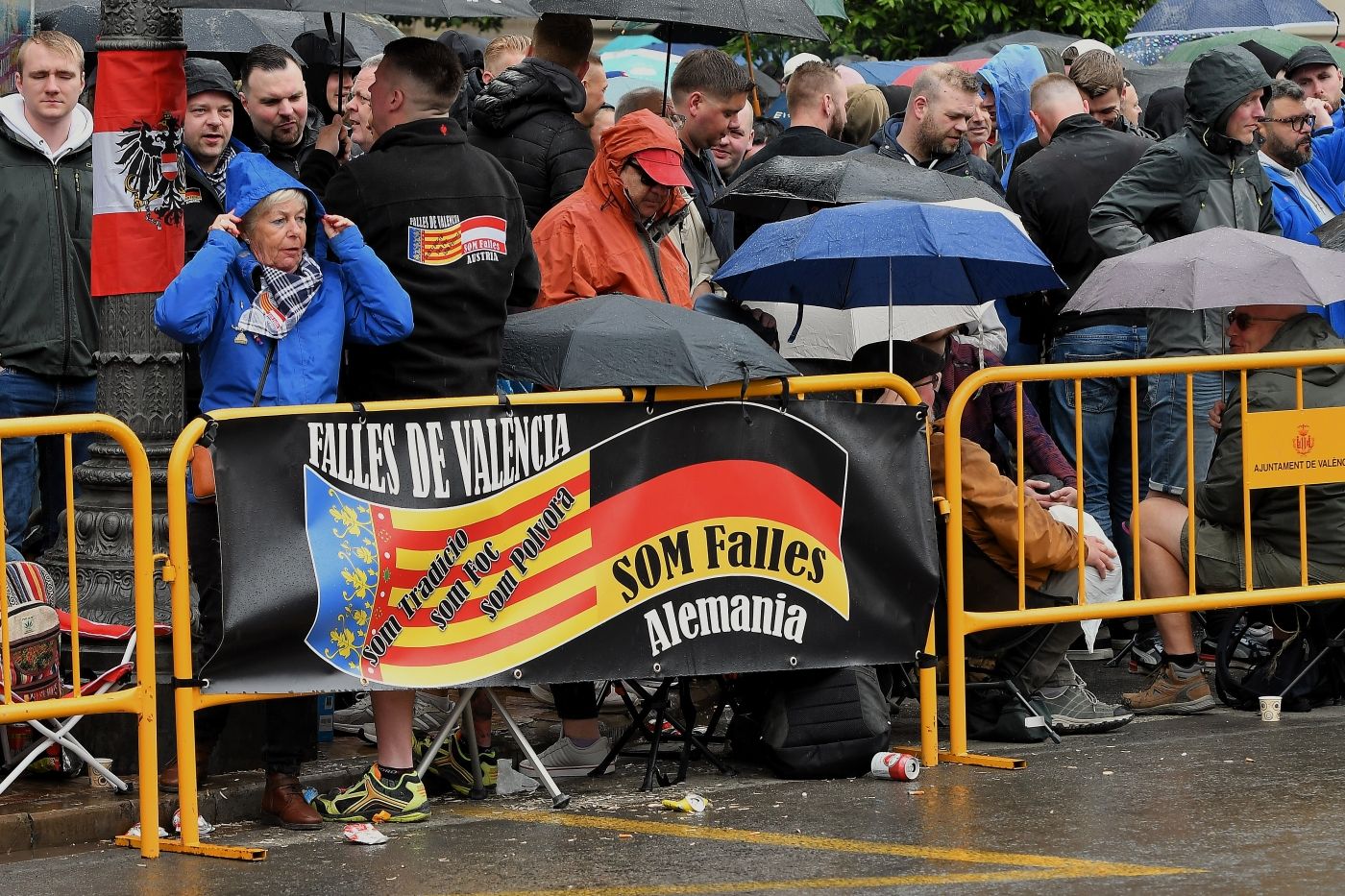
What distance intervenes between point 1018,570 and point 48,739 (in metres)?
3.48

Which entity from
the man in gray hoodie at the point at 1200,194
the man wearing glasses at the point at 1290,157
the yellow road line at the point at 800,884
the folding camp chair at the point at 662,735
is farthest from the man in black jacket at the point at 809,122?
the yellow road line at the point at 800,884

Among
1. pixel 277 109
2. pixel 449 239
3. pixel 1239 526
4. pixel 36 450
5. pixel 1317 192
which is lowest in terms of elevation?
pixel 1239 526

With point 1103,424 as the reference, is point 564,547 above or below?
below

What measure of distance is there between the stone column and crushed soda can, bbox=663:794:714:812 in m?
1.93

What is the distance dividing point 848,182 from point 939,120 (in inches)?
65.8

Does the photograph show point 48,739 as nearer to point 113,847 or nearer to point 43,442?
point 113,847

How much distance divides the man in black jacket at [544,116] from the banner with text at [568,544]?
90.1 inches

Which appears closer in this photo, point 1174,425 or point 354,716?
point 354,716

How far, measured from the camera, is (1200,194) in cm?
975

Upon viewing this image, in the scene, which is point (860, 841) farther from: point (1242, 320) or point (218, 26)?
point (218, 26)

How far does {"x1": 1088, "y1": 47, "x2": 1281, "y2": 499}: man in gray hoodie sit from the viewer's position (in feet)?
31.0

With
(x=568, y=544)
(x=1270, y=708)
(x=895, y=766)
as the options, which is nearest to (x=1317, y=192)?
(x=1270, y=708)

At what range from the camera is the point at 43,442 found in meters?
9.27

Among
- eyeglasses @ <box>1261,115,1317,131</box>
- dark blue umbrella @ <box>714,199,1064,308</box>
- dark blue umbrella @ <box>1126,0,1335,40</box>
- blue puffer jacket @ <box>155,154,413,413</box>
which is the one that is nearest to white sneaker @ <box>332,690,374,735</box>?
blue puffer jacket @ <box>155,154,413,413</box>
